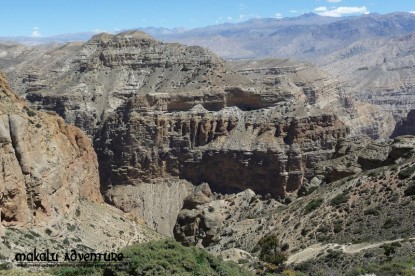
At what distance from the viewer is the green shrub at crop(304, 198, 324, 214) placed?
50.6 m

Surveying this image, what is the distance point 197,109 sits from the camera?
116 metres

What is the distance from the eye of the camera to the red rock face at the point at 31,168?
44.9m

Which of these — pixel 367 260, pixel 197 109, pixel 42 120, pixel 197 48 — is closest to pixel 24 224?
pixel 42 120

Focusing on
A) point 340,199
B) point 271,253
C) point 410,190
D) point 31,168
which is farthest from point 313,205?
point 31,168

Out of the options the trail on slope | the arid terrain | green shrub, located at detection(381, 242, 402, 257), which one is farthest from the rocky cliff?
green shrub, located at detection(381, 242, 402, 257)

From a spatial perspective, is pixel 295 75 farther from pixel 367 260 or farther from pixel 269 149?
pixel 367 260

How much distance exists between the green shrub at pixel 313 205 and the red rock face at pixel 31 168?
833 inches

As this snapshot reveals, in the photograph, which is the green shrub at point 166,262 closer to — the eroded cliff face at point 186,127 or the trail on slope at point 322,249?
the trail on slope at point 322,249

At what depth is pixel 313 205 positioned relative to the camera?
51.0m

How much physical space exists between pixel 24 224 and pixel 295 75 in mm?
156605

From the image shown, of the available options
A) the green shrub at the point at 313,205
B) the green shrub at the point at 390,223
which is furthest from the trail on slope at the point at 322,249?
the green shrub at the point at 313,205

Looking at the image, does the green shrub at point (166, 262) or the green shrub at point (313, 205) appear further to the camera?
the green shrub at point (313, 205)

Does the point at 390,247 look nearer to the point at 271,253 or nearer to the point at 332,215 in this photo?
the point at 271,253

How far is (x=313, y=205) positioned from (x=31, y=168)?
78.4 ft
